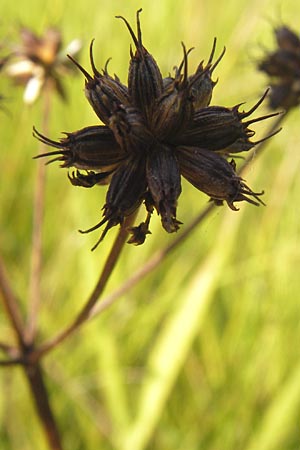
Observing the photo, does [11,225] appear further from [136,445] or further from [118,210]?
[118,210]

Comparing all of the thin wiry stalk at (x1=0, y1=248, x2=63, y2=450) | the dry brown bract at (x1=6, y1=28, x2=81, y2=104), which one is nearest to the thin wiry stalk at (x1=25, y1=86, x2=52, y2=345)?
the thin wiry stalk at (x1=0, y1=248, x2=63, y2=450)

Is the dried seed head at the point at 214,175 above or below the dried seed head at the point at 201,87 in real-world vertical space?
below

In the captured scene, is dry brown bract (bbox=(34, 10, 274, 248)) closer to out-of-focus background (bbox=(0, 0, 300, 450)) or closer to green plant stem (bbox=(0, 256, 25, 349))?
green plant stem (bbox=(0, 256, 25, 349))

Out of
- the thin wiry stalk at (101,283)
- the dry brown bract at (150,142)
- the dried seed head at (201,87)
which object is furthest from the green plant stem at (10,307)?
the dried seed head at (201,87)

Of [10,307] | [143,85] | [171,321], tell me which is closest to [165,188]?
[143,85]

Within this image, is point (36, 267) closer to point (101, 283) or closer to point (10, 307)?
point (10, 307)

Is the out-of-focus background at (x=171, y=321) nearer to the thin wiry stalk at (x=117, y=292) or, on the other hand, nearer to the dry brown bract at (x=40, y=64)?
the dry brown bract at (x=40, y=64)
